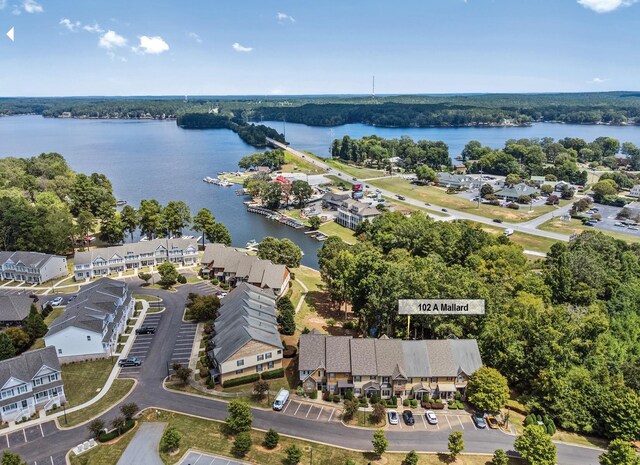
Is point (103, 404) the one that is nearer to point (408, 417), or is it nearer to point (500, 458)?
point (408, 417)

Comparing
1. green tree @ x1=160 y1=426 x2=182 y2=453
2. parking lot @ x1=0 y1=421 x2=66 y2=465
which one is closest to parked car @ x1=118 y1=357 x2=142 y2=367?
parking lot @ x1=0 y1=421 x2=66 y2=465

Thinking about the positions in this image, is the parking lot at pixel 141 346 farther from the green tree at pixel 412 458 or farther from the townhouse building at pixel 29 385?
the green tree at pixel 412 458

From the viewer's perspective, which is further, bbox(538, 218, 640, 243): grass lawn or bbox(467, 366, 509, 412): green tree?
bbox(538, 218, 640, 243): grass lawn

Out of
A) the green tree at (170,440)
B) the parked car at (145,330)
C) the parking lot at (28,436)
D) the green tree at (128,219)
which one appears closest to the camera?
the green tree at (170,440)

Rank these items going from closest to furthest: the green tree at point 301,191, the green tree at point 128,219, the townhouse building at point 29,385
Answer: the townhouse building at point 29,385
the green tree at point 128,219
the green tree at point 301,191

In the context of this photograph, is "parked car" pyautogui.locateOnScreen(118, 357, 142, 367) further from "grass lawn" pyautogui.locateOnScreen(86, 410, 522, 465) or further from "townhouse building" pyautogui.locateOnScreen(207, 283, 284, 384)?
"grass lawn" pyautogui.locateOnScreen(86, 410, 522, 465)

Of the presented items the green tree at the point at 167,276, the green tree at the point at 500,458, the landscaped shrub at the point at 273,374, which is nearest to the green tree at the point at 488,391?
the green tree at the point at 500,458
